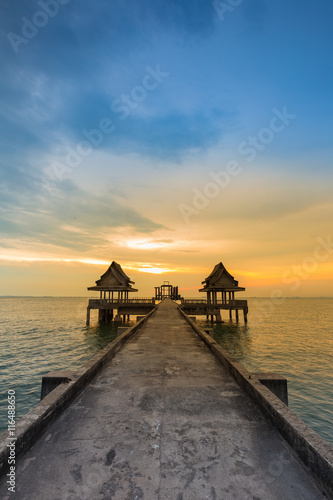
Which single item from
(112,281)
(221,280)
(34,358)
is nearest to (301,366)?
(34,358)

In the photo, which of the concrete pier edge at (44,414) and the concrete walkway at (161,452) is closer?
the concrete walkway at (161,452)

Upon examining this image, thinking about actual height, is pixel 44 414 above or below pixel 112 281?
below

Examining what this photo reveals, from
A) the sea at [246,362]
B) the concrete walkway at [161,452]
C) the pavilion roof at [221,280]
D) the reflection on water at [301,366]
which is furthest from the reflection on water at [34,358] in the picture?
the pavilion roof at [221,280]

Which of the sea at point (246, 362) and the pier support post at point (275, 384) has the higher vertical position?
the pier support post at point (275, 384)

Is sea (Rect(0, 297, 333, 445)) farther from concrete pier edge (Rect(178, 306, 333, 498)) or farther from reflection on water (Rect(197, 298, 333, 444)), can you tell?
concrete pier edge (Rect(178, 306, 333, 498))

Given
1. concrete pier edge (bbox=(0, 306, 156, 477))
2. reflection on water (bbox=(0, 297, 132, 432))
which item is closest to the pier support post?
concrete pier edge (bbox=(0, 306, 156, 477))

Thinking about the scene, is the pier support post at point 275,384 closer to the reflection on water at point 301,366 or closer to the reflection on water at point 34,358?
the reflection on water at point 301,366

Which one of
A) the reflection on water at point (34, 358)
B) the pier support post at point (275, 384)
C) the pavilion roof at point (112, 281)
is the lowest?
the reflection on water at point (34, 358)

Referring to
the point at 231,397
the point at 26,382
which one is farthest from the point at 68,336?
the point at 231,397

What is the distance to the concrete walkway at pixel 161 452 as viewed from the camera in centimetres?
219

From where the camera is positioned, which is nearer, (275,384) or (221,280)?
Answer: (275,384)

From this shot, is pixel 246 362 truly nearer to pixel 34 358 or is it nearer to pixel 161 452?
pixel 34 358

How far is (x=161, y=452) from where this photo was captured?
8.75 ft

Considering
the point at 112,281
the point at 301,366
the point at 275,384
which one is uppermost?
the point at 112,281
